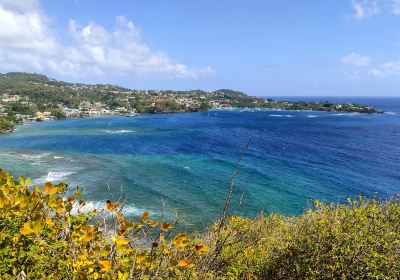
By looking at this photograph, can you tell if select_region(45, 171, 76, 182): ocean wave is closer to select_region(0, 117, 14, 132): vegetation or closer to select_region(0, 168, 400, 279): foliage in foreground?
select_region(0, 168, 400, 279): foliage in foreground

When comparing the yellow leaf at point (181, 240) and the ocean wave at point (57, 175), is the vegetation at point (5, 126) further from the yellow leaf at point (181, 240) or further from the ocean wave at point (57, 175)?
the yellow leaf at point (181, 240)

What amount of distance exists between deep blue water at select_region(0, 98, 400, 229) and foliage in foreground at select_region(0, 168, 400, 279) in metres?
14.2

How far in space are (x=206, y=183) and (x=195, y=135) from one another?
5122 cm

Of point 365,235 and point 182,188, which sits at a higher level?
point 365,235

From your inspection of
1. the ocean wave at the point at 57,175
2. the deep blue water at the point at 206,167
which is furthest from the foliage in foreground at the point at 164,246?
the ocean wave at the point at 57,175

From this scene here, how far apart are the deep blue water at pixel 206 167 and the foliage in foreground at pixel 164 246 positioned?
14.2 meters

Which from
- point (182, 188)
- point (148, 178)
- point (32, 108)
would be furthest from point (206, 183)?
point (32, 108)

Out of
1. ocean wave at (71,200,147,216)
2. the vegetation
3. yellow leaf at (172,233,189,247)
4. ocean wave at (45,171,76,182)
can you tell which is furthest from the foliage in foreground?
the vegetation

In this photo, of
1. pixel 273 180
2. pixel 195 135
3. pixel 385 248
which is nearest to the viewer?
pixel 385 248

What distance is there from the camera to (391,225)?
43.1ft

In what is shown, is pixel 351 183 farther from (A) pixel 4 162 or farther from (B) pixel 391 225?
(A) pixel 4 162

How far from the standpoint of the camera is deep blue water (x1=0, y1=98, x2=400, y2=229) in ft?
140

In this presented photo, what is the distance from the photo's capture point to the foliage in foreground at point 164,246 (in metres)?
4.70

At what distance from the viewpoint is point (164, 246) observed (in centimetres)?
469
